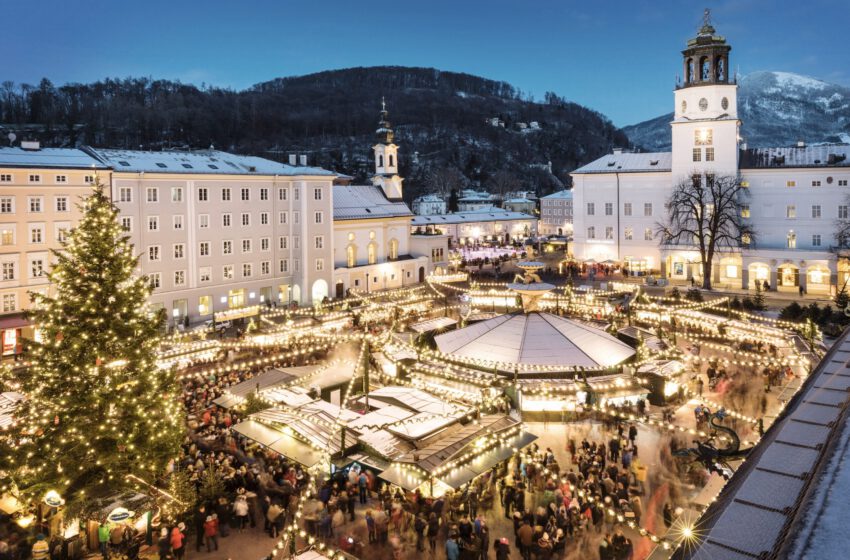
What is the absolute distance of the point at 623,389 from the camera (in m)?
22.0

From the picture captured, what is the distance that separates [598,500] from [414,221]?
64.2 meters

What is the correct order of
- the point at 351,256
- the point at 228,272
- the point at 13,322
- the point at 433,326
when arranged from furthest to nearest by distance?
the point at 351,256 → the point at 228,272 → the point at 13,322 → the point at 433,326

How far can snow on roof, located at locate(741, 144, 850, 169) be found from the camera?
159 ft

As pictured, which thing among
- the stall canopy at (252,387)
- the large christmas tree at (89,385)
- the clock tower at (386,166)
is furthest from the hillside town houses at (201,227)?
the large christmas tree at (89,385)

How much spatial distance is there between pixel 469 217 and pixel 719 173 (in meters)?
40.6

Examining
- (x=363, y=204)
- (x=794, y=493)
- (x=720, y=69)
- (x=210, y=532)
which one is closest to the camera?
(x=794, y=493)

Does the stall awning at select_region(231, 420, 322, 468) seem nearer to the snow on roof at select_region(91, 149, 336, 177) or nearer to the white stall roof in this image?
the white stall roof

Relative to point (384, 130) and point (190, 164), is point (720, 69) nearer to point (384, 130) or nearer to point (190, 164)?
point (384, 130)

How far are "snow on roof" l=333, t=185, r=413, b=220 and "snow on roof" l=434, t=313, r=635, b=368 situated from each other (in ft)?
89.9

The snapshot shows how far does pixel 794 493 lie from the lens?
4.84 metres

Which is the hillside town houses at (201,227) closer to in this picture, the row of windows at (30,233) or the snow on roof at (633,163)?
the row of windows at (30,233)

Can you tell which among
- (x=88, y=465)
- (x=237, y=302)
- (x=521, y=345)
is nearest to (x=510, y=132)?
(x=237, y=302)

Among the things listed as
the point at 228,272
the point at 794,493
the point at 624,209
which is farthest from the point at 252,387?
the point at 624,209

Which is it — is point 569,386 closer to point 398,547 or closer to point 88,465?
point 398,547
